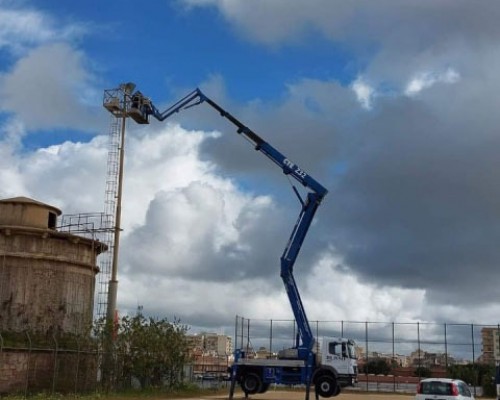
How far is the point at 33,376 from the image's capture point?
124 ft

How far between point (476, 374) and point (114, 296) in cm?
2750

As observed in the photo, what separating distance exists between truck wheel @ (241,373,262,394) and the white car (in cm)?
1493

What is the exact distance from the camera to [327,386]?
3778cm

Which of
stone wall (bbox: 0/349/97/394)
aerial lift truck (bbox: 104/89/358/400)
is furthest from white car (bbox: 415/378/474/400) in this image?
stone wall (bbox: 0/349/97/394)

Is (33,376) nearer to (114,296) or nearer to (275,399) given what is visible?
(114,296)

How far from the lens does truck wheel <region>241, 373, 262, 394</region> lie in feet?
127

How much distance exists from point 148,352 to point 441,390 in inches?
935

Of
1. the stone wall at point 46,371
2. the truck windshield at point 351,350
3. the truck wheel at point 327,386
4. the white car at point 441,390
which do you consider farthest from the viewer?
the truck windshield at point 351,350

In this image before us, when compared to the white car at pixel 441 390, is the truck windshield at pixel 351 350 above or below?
above

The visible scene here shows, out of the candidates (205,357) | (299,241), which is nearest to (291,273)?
(299,241)

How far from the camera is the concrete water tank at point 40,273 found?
40.2 meters

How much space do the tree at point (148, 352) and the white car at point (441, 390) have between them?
22.8 m

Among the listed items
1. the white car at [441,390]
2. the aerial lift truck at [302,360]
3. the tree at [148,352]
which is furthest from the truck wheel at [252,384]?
the white car at [441,390]

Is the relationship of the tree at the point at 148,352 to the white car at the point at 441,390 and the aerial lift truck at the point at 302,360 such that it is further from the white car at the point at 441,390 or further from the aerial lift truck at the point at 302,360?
the white car at the point at 441,390
